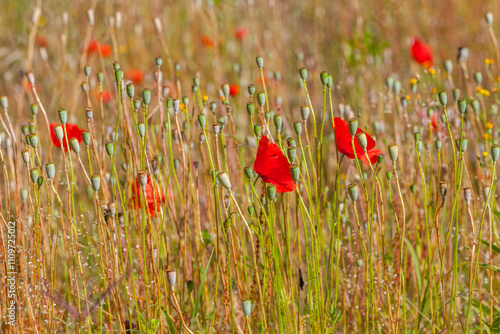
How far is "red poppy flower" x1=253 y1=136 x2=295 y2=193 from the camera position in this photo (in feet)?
3.97

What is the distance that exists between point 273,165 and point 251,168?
0.09 m

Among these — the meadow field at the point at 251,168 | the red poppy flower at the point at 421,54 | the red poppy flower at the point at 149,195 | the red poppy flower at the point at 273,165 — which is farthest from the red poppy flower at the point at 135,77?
the red poppy flower at the point at 273,165

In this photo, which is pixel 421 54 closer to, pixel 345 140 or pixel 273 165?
pixel 345 140

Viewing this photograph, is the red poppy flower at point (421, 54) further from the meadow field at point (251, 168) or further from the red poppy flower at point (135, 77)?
the red poppy flower at point (135, 77)

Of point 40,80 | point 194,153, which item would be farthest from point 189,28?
point 194,153

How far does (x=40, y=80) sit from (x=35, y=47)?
418 millimetres

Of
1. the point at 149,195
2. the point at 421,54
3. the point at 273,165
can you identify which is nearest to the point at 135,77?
the point at 421,54

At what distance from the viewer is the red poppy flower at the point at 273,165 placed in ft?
3.97

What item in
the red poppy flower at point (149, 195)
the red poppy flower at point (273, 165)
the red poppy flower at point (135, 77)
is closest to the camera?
the red poppy flower at point (273, 165)

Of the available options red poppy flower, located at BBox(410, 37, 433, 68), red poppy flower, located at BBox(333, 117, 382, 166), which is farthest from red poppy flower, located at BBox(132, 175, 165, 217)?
red poppy flower, located at BBox(410, 37, 433, 68)

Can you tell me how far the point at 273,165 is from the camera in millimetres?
1215

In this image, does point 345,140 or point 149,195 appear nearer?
point 345,140

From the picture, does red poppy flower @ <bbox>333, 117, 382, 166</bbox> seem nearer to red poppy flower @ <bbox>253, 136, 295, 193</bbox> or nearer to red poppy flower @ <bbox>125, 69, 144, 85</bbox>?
red poppy flower @ <bbox>253, 136, 295, 193</bbox>

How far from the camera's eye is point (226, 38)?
13.5 feet
